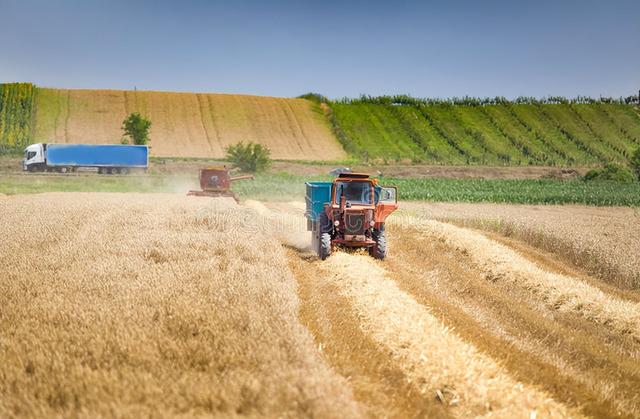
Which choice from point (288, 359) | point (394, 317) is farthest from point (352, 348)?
point (288, 359)

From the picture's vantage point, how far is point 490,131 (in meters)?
82.2

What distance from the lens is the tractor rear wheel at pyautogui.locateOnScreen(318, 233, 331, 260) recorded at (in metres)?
15.6

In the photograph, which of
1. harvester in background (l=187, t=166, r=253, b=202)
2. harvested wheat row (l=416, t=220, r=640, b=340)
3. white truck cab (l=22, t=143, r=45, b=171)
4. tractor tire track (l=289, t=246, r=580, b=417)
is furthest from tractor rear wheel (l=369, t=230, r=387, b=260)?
white truck cab (l=22, t=143, r=45, b=171)

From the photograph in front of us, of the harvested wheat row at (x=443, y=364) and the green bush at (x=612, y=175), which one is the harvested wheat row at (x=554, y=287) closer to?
the harvested wheat row at (x=443, y=364)

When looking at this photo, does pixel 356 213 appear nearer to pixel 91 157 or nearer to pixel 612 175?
pixel 91 157

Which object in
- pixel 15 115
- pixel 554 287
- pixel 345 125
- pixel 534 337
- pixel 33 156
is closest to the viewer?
pixel 534 337

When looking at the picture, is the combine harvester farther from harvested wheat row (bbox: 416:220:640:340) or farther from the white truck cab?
the white truck cab

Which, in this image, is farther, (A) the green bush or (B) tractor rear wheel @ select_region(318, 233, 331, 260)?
(A) the green bush

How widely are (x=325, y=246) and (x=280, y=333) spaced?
25.6ft

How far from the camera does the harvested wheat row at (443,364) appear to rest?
6961mm

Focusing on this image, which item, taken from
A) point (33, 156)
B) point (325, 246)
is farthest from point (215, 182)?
point (33, 156)

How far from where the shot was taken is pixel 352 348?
8797 mm

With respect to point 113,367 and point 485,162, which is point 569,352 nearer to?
point 113,367

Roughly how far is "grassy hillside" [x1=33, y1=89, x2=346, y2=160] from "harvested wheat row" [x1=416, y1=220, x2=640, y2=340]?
50.9 metres
